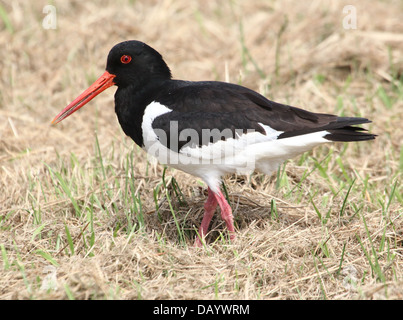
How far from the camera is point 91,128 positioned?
6305mm

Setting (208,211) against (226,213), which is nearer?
(226,213)

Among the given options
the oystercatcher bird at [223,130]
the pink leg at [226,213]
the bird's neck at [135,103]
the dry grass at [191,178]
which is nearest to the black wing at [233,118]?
the oystercatcher bird at [223,130]

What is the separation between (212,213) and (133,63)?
4.32ft

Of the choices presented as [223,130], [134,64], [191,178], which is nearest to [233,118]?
[223,130]

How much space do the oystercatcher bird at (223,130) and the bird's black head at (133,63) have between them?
0.80 feet

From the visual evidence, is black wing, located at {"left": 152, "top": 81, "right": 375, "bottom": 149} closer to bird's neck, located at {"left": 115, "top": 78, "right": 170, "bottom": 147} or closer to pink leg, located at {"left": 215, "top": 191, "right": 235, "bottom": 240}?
bird's neck, located at {"left": 115, "top": 78, "right": 170, "bottom": 147}

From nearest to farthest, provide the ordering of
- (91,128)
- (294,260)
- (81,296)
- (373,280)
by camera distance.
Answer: (81,296) → (373,280) → (294,260) → (91,128)

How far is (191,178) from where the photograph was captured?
5.16 metres

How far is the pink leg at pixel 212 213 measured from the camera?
4.35 m

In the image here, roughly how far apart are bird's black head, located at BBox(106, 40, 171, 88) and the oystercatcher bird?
245 millimetres

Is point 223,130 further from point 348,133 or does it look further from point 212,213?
point 348,133

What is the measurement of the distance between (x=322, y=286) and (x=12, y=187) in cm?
280

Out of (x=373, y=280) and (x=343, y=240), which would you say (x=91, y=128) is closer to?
(x=343, y=240)
